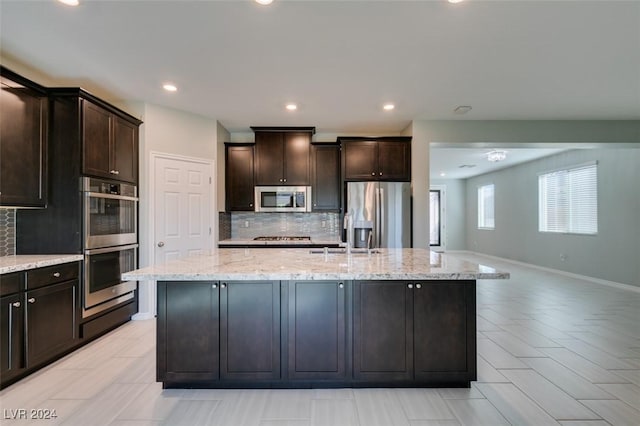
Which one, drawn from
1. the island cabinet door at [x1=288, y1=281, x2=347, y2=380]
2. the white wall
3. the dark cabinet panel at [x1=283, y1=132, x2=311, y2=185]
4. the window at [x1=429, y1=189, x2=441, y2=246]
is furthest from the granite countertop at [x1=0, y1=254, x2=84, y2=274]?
the window at [x1=429, y1=189, x2=441, y2=246]

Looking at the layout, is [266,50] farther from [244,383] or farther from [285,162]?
[244,383]

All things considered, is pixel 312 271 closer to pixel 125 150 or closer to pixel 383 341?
pixel 383 341

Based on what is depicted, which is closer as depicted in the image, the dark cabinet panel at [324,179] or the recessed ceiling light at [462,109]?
the recessed ceiling light at [462,109]

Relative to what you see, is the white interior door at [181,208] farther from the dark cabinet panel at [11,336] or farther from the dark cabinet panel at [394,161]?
the dark cabinet panel at [394,161]

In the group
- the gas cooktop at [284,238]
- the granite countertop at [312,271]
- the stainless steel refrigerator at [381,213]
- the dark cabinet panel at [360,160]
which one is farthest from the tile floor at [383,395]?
the dark cabinet panel at [360,160]

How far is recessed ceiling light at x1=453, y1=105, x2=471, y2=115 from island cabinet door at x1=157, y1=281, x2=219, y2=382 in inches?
143

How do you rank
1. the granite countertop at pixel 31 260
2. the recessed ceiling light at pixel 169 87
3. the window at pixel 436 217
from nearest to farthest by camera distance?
the granite countertop at pixel 31 260
the recessed ceiling light at pixel 169 87
the window at pixel 436 217

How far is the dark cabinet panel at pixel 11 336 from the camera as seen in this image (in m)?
2.12

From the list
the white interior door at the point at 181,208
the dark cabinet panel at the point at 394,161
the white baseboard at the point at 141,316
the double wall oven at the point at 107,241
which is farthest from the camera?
the dark cabinet panel at the point at 394,161

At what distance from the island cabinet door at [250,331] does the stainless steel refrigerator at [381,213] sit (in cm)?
243

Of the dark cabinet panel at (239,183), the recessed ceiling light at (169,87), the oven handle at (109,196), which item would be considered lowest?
the oven handle at (109,196)

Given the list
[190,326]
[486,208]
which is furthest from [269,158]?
[486,208]

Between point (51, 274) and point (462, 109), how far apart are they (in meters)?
4.78

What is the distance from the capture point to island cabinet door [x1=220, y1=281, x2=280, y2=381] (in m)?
2.07
